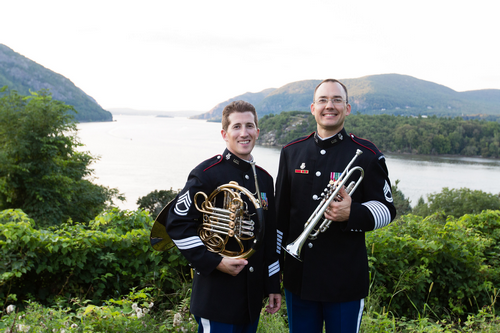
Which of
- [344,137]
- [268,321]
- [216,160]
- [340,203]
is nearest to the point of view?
[340,203]

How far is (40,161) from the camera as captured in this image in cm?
3009

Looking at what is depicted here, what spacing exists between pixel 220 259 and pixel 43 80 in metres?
211

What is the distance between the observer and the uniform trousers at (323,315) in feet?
8.61

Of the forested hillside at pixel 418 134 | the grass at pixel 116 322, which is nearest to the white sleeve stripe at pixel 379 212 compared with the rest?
the grass at pixel 116 322

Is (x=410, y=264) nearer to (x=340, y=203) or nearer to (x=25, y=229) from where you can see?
(x=340, y=203)

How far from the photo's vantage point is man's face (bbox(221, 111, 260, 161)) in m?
2.55

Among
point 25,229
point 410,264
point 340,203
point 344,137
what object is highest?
point 344,137

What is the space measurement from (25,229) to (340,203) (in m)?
3.66

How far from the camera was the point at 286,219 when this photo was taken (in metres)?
2.98

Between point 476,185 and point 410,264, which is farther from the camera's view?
point 476,185

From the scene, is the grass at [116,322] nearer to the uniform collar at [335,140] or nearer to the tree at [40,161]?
the uniform collar at [335,140]

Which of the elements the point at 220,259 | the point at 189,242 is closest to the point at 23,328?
the point at 189,242

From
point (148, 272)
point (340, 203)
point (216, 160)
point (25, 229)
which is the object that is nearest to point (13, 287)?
point (25, 229)

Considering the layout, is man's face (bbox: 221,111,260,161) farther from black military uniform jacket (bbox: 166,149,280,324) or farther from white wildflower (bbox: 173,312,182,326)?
white wildflower (bbox: 173,312,182,326)
